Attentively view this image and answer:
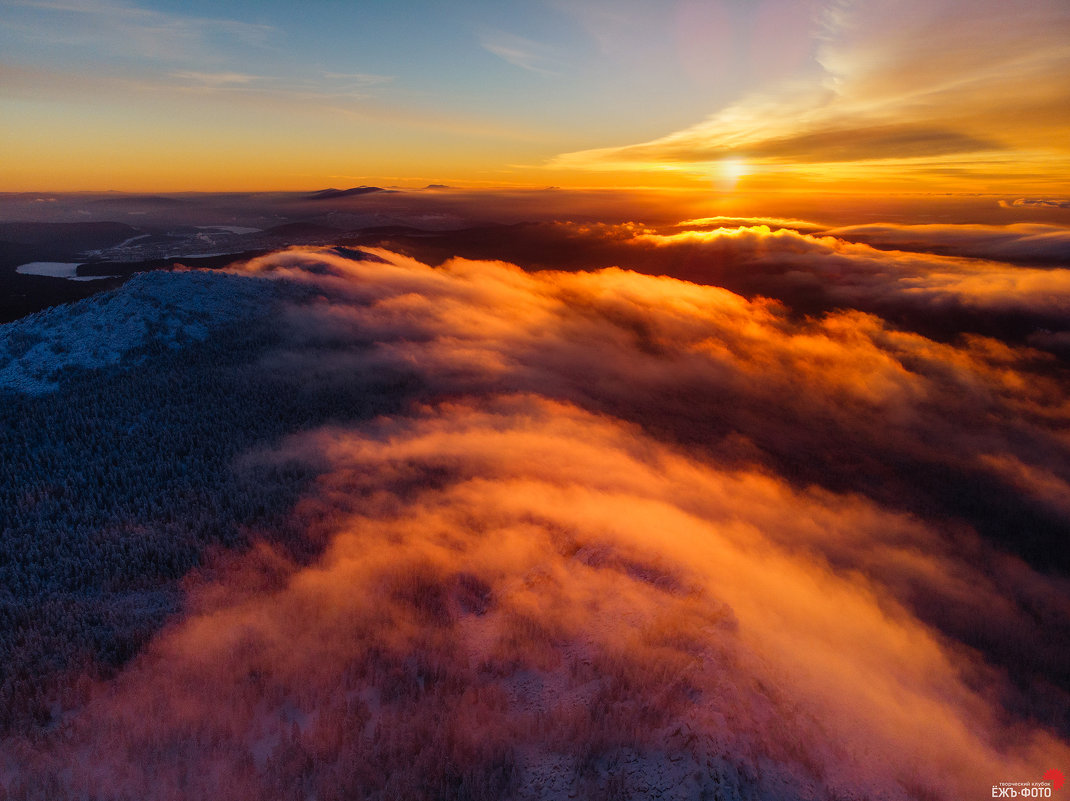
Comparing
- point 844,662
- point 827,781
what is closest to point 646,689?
point 827,781

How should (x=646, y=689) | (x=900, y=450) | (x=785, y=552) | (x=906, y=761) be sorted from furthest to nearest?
1. (x=900, y=450)
2. (x=785, y=552)
3. (x=906, y=761)
4. (x=646, y=689)

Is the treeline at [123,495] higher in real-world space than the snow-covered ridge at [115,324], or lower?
lower

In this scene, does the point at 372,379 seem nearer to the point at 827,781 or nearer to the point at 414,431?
the point at 414,431

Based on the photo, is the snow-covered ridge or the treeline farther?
the snow-covered ridge

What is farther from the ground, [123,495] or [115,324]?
[115,324]

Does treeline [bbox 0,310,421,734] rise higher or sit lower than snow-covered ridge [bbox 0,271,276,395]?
lower

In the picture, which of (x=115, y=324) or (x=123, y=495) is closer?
(x=123, y=495)

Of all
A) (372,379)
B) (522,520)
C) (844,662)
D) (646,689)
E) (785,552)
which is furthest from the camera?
(372,379)

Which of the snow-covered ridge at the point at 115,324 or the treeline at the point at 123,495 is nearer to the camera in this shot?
the treeline at the point at 123,495
